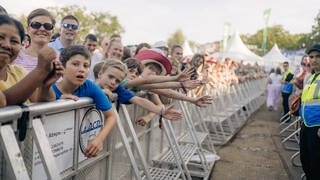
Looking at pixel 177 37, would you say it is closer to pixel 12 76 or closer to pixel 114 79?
pixel 114 79

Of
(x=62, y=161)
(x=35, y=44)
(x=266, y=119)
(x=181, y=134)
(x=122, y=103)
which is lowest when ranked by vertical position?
(x=266, y=119)

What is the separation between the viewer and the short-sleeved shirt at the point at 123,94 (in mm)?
3438

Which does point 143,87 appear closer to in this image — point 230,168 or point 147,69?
point 147,69

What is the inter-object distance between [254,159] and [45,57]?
21.1ft

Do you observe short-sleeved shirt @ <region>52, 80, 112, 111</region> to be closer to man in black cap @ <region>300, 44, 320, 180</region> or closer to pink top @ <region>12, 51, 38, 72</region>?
pink top @ <region>12, 51, 38, 72</region>

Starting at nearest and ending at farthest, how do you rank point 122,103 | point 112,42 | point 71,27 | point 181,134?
point 122,103
point 71,27
point 112,42
point 181,134

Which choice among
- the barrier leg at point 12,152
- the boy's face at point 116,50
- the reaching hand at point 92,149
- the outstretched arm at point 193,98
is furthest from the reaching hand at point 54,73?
the boy's face at point 116,50

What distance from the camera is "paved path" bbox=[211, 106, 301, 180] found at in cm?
655

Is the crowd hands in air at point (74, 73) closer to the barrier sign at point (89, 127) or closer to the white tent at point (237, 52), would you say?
the barrier sign at point (89, 127)

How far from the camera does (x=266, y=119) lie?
46.0 feet

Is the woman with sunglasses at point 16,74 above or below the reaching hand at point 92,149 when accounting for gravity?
above

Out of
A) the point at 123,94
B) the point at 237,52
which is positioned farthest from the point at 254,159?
the point at 237,52

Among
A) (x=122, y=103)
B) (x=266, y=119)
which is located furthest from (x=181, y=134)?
(x=266, y=119)

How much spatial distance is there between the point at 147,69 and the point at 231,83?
8120 millimetres
